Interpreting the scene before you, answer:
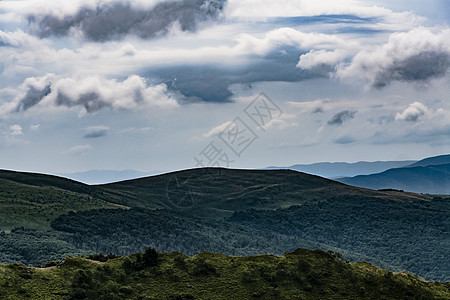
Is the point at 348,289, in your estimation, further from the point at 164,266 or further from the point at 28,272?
the point at 28,272

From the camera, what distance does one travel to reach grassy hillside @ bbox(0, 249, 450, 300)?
49312mm

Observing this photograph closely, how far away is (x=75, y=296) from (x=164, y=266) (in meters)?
10.7

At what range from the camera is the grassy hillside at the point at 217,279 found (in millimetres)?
49312

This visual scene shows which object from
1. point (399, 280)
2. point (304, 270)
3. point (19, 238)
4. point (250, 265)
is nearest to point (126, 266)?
point (250, 265)

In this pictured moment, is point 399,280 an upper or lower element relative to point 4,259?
upper

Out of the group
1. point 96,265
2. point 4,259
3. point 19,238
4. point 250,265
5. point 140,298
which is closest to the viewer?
point 140,298

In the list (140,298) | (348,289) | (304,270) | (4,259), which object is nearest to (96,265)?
(140,298)

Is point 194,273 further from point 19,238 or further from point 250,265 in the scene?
point 19,238

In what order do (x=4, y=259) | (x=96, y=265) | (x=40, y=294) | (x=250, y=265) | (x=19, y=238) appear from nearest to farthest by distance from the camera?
1. (x=40, y=294)
2. (x=96, y=265)
3. (x=250, y=265)
4. (x=4, y=259)
5. (x=19, y=238)

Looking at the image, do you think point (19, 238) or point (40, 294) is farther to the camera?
point (19, 238)

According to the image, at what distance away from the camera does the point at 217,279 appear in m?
54.9

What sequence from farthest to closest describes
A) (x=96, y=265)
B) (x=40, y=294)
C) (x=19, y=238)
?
(x=19, y=238) → (x=96, y=265) → (x=40, y=294)

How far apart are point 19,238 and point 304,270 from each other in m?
161

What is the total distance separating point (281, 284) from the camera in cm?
5481
